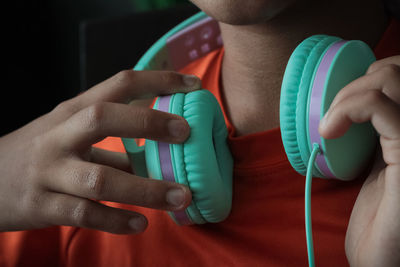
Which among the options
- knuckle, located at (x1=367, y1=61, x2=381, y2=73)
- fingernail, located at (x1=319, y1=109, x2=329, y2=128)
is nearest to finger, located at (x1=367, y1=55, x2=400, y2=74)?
knuckle, located at (x1=367, y1=61, x2=381, y2=73)

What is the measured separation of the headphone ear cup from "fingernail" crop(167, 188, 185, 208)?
0.05ft

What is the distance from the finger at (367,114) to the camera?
52 cm

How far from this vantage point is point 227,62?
38.0 inches

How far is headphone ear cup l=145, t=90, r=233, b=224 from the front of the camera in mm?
643

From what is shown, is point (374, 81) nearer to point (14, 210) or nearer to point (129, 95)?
point (129, 95)

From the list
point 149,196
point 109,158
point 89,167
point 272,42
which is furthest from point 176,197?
point 272,42

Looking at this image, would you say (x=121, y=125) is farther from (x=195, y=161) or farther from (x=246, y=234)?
(x=246, y=234)

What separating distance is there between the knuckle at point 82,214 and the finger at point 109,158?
144mm

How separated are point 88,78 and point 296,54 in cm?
102

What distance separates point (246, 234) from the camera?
78cm

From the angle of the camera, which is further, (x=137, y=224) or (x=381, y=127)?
(x=137, y=224)

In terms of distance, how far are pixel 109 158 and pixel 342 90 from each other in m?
0.47

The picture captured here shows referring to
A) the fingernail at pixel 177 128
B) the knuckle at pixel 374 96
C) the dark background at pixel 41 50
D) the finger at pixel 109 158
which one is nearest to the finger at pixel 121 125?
the fingernail at pixel 177 128

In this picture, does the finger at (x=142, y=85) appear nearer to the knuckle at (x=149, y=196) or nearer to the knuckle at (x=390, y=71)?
the knuckle at (x=149, y=196)
